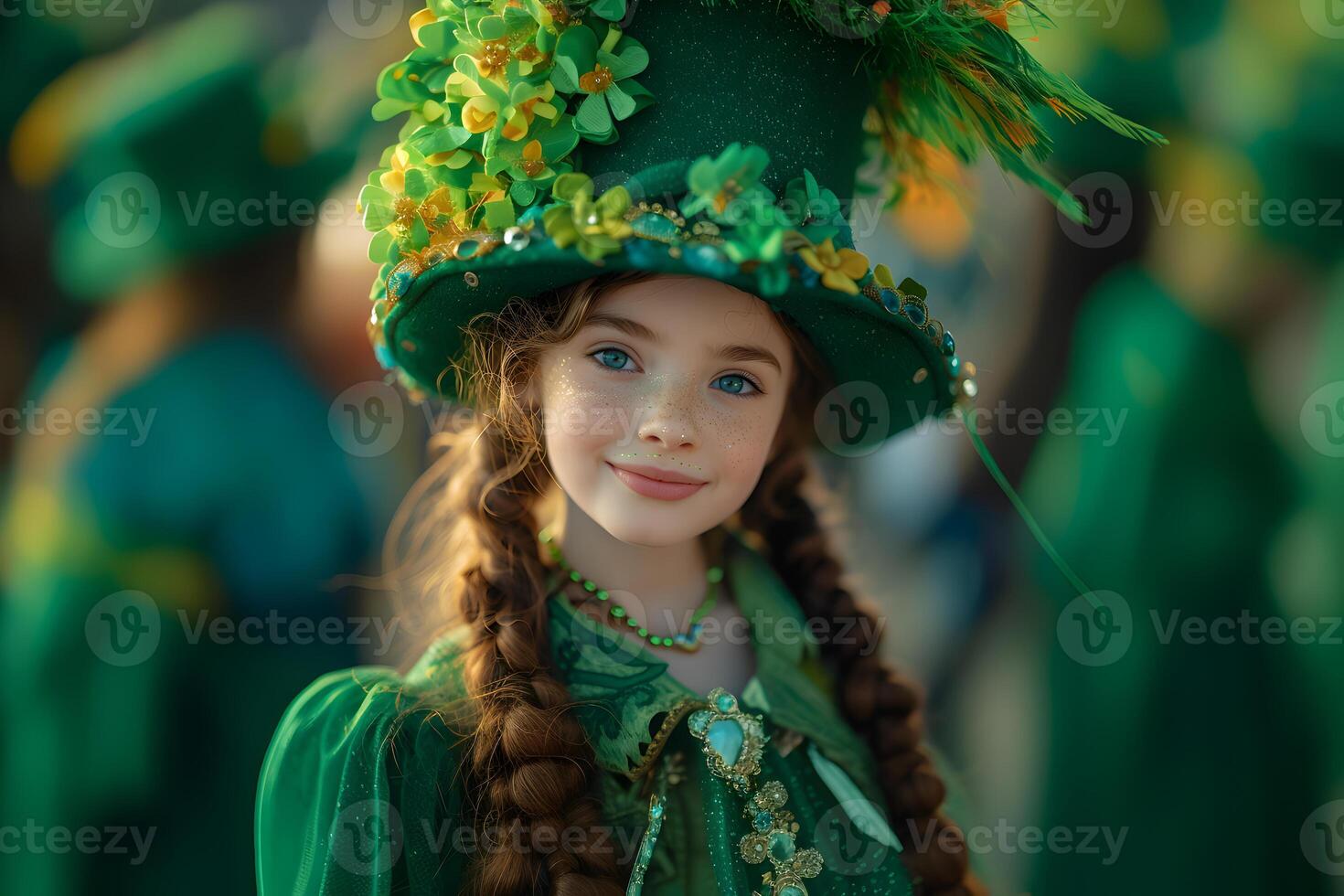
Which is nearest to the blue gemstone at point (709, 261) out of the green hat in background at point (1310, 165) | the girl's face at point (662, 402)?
the girl's face at point (662, 402)

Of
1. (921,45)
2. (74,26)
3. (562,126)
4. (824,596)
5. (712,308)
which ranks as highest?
(74,26)

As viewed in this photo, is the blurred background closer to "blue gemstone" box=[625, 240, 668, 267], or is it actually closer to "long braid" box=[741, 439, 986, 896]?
"long braid" box=[741, 439, 986, 896]

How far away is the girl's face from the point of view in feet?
3.90

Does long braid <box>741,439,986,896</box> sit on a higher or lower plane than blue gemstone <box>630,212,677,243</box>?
lower

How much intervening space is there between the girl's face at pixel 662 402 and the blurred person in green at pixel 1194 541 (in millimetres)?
1179

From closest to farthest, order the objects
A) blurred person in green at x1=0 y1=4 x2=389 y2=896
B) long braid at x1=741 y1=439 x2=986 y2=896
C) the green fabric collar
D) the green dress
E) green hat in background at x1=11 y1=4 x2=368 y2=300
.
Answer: the green dress → the green fabric collar → long braid at x1=741 y1=439 x2=986 y2=896 → blurred person in green at x1=0 y1=4 x2=389 y2=896 → green hat in background at x1=11 y1=4 x2=368 y2=300

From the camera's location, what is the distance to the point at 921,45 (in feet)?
4.05

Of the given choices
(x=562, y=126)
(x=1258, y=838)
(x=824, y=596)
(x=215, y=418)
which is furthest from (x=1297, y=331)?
(x=215, y=418)

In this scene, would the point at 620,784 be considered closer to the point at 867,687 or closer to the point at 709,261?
the point at 867,687

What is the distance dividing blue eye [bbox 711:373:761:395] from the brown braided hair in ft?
0.28

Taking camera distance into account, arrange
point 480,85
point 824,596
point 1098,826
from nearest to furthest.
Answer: point 480,85
point 824,596
point 1098,826

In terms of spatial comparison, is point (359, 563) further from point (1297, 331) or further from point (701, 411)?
point (1297, 331)

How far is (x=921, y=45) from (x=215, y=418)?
4.64ft

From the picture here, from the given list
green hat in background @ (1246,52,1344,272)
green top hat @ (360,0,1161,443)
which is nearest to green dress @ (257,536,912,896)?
green top hat @ (360,0,1161,443)
